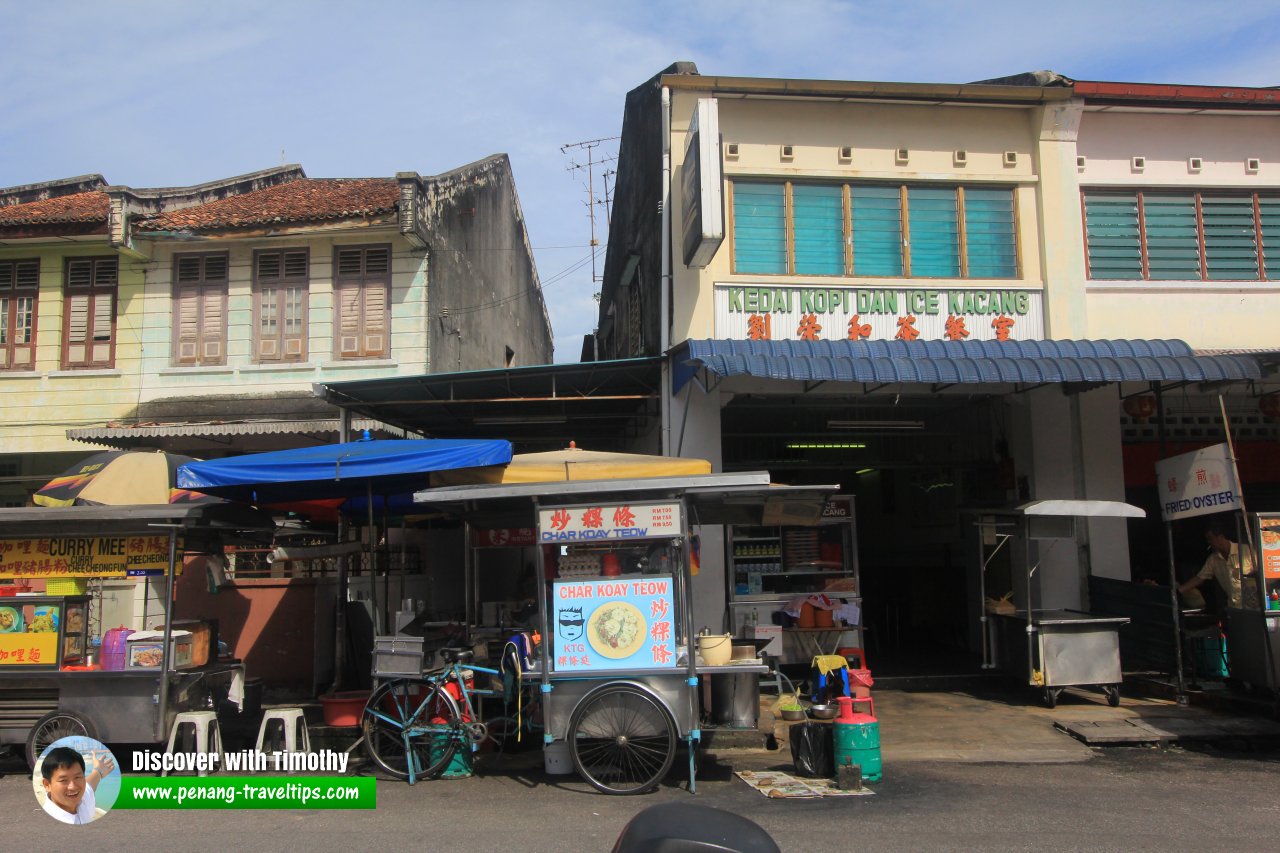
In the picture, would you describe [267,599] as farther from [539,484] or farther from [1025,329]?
[1025,329]

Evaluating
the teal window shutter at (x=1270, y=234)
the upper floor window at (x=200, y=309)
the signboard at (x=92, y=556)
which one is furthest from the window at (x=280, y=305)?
the teal window shutter at (x=1270, y=234)

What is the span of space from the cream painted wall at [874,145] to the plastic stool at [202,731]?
7.52 meters

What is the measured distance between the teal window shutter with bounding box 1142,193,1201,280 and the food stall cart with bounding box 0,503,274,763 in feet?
40.6

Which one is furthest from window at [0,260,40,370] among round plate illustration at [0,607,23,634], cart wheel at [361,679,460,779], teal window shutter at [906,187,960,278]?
teal window shutter at [906,187,960,278]

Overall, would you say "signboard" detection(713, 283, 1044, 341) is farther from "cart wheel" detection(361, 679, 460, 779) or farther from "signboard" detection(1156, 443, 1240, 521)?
"cart wheel" detection(361, 679, 460, 779)

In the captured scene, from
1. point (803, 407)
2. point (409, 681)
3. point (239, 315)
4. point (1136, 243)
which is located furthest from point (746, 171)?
point (239, 315)

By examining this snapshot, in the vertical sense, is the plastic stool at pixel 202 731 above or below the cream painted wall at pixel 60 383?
below

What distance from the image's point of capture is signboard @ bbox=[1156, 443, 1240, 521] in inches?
408

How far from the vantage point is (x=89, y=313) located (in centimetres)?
1642

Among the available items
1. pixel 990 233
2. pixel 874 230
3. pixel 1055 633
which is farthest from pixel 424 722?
pixel 990 233

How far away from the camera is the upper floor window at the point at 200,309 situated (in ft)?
52.9

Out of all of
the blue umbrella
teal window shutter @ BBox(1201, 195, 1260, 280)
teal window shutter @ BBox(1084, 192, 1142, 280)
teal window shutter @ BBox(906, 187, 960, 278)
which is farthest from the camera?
teal window shutter @ BBox(1201, 195, 1260, 280)

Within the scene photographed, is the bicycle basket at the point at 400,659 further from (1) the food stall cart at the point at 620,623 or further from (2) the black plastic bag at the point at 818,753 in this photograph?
(2) the black plastic bag at the point at 818,753

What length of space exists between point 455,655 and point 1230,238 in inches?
470
